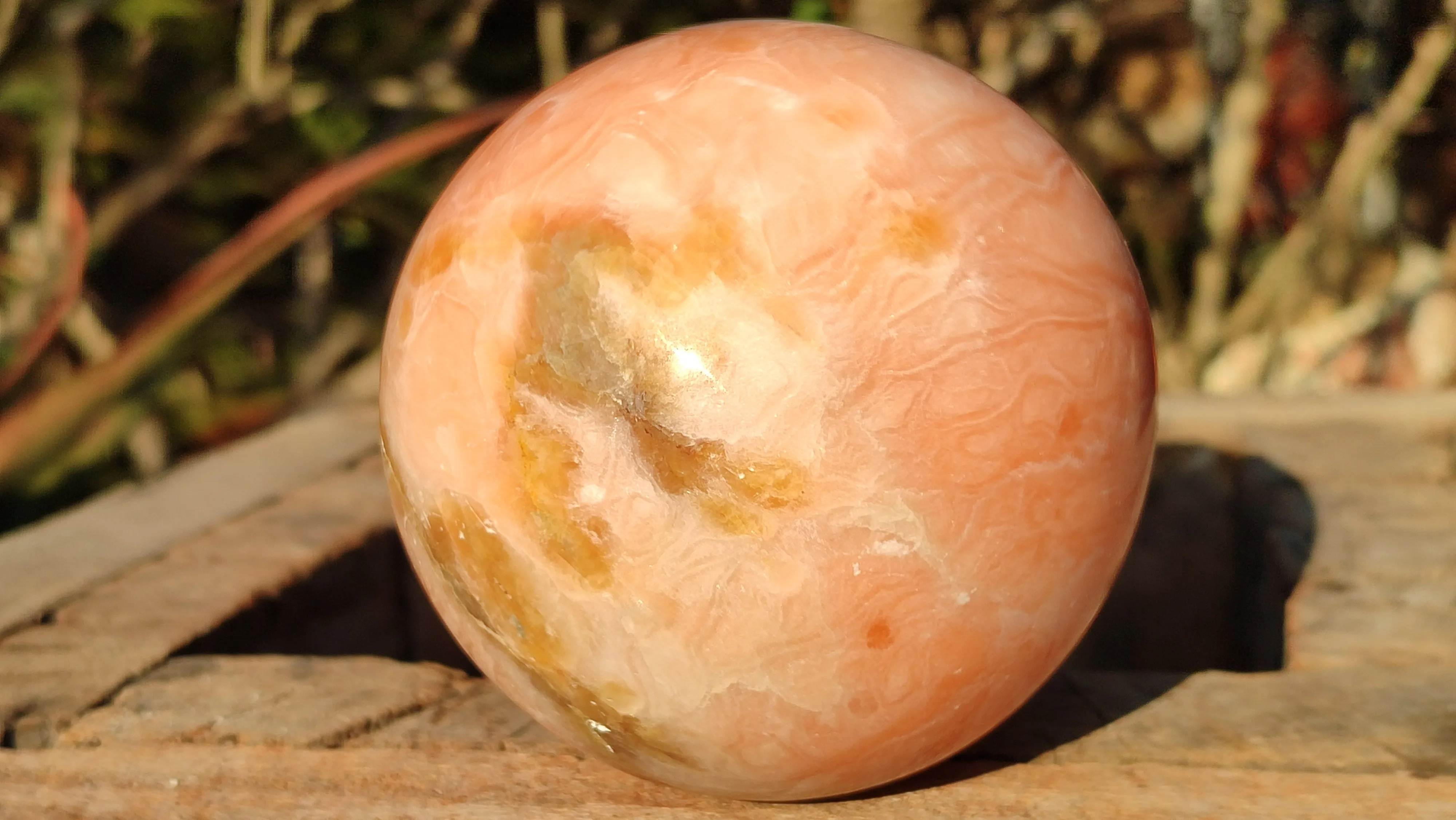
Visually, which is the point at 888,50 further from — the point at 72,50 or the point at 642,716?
the point at 72,50

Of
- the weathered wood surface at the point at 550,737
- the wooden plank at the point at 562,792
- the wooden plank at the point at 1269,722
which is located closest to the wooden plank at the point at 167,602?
the weathered wood surface at the point at 550,737

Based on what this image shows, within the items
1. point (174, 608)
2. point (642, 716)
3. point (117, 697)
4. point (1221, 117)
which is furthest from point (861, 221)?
point (1221, 117)

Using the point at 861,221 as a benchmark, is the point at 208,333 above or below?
below

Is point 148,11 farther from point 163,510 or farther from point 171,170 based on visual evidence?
point 163,510

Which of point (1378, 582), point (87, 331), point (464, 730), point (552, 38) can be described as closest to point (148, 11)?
point (87, 331)

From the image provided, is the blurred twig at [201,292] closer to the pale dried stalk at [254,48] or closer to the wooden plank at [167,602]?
the pale dried stalk at [254,48]

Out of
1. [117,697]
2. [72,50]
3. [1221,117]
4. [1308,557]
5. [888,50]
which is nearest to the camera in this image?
[888,50]
